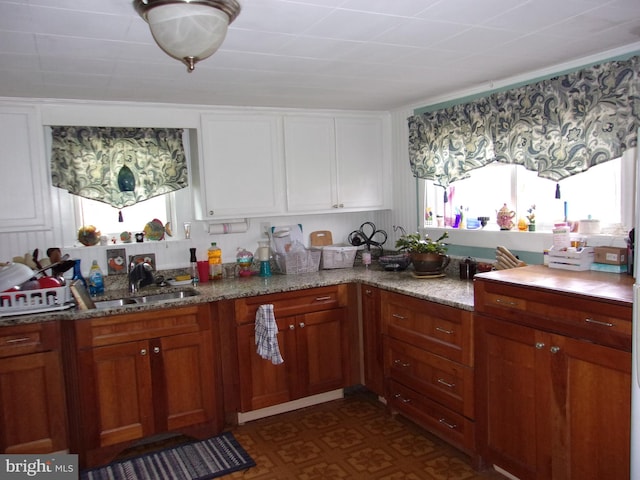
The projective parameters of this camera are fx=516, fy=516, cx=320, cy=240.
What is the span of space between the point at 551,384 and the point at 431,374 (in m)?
0.80

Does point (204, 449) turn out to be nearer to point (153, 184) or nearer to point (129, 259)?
point (129, 259)

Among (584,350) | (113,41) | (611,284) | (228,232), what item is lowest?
(584,350)

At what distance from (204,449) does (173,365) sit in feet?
1.71

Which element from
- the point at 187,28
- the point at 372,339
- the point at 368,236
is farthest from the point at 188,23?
the point at 368,236

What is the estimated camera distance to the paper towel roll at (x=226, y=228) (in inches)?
147

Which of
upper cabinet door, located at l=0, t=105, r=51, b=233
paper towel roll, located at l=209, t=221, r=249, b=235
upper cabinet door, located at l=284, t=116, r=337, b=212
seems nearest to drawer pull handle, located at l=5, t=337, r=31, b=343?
upper cabinet door, located at l=0, t=105, r=51, b=233

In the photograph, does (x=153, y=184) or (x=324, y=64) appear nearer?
(x=324, y=64)

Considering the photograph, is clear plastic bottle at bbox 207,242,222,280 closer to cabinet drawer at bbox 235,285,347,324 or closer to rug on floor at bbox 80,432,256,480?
cabinet drawer at bbox 235,285,347,324

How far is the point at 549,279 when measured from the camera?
238cm

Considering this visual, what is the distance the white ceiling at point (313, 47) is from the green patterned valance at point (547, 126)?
5.2 inches

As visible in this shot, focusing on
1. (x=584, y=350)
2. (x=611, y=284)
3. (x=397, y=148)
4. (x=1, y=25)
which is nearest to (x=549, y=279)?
(x=611, y=284)

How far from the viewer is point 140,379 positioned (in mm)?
2947

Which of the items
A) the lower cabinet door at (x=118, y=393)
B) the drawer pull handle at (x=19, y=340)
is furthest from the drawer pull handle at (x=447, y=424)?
the drawer pull handle at (x=19, y=340)

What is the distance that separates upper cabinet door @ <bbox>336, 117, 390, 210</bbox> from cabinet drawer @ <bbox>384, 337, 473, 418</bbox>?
1.24 m
